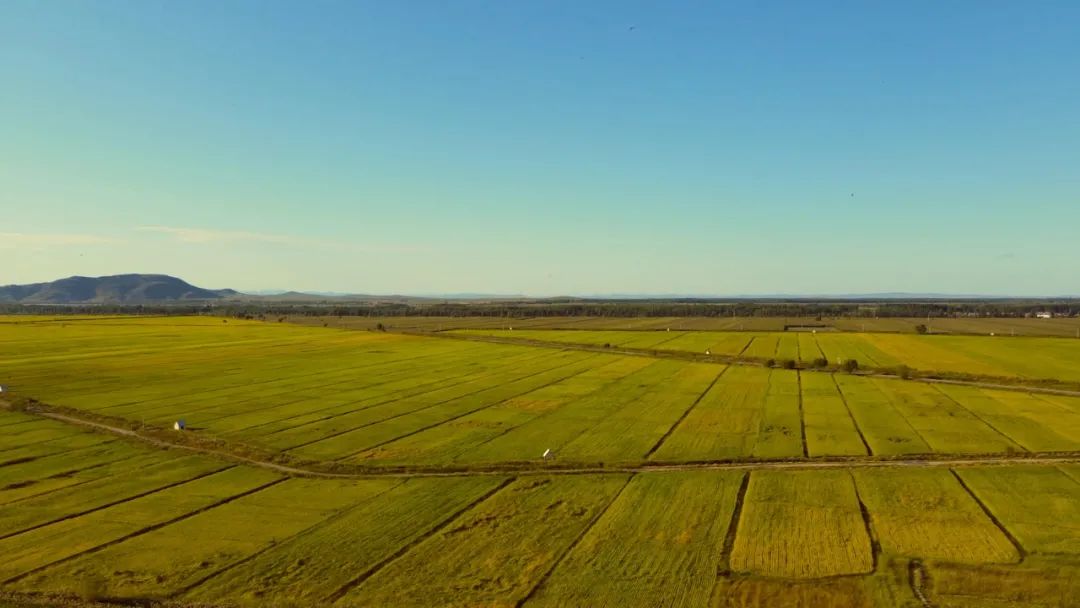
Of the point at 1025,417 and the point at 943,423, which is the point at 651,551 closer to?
the point at 943,423

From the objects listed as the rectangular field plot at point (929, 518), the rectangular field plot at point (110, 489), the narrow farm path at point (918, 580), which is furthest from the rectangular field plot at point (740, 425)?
the rectangular field plot at point (110, 489)

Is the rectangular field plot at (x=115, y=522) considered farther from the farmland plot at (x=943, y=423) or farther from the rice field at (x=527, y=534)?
the farmland plot at (x=943, y=423)

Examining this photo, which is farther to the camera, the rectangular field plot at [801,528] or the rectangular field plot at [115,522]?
the rectangular field plot at [115,522]

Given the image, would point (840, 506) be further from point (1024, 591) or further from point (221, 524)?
point (221, 524)

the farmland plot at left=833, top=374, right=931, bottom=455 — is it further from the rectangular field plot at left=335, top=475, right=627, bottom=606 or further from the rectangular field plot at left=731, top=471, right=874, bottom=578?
the rectangular field plot at left=335, top=475, right=627, bottom=606

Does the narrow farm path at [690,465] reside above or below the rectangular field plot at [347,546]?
above

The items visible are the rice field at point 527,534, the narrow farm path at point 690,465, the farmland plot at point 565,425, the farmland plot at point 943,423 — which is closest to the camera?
the rice field at point 527,534

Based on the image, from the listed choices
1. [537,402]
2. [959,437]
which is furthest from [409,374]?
[959,437]
